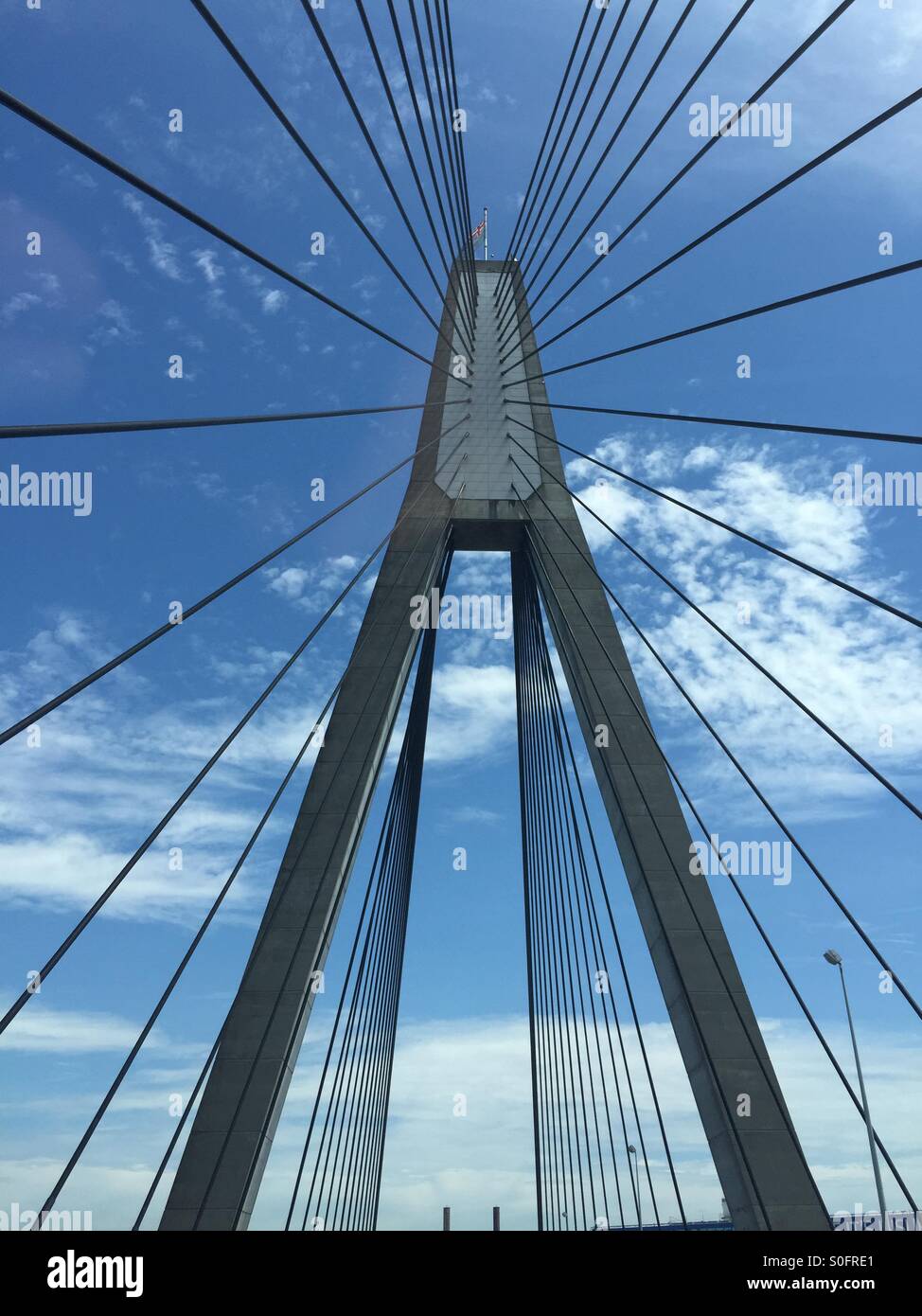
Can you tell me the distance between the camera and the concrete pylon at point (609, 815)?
11.7 metres

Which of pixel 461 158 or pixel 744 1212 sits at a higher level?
pixel 461 158

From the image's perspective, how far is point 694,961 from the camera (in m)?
13.1

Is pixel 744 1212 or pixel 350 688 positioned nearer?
pixel 744 1212

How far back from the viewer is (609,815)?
49.8ft

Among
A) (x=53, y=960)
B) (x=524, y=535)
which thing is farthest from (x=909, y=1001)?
(x=524, y=535)

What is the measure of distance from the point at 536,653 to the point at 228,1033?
30.6ft

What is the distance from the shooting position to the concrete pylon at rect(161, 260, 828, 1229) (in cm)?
1172

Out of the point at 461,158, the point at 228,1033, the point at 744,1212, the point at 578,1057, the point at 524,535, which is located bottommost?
the point at 578,1057
